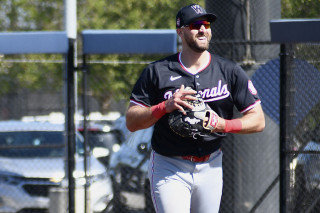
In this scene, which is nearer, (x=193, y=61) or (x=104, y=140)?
(x=193, y=61)

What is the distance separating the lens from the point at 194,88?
384cm

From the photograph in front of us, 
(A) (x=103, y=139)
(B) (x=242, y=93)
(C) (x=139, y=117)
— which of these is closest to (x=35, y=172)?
(A) (x=103, y=139)

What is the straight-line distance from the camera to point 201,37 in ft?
12.5

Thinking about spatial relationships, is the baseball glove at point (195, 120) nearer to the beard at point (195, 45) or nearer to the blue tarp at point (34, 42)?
the beard at point (195, 45)

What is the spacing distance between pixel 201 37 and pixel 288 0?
4.45 meters

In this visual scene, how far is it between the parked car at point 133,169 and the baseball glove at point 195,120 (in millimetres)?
2986

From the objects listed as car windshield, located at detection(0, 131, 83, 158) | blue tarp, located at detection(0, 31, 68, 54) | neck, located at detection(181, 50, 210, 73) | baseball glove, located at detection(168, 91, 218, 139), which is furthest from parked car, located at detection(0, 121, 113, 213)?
baseball glove, located at detection(168, 91, 218, 139)

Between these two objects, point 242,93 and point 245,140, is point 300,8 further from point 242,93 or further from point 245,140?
point 242,93

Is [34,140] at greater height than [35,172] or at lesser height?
greater

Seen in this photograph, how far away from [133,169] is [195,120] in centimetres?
365

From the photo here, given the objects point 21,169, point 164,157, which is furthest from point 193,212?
point 21,169

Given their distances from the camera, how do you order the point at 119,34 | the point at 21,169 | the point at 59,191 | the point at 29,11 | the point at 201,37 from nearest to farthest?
the point at 201,37
the point at 119,34
the point at 59,191
the point at 21,169
the point at 29,11

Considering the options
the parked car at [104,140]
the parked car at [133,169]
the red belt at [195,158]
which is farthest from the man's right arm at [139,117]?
the parked car at [104,140]

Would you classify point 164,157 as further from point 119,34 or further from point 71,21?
point 71,21
